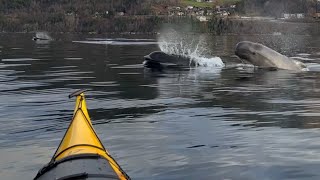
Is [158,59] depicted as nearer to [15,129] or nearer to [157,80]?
[157,80]

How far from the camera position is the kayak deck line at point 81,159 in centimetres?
825

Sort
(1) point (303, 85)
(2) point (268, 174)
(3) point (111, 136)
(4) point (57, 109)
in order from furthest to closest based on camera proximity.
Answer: (1) point (303, 85) < (4) point (57, 109) < (3) point (111, 136) < (2) point (268, 174)

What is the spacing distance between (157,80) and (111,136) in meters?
14.1

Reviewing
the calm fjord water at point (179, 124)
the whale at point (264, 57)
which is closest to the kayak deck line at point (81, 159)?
the calm fjord water at point (179, 124)

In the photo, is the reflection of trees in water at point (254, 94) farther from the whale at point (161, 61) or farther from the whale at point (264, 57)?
the whale at point (161, 61)

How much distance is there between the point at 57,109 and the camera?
63.1 ft

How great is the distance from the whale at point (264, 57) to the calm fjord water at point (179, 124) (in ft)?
17.4

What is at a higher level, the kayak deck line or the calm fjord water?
the kayak deck line

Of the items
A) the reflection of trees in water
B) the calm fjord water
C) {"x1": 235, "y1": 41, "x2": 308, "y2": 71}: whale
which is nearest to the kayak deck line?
the calm fjord water

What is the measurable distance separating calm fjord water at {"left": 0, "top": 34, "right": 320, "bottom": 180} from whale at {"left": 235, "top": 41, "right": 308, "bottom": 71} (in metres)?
5.29

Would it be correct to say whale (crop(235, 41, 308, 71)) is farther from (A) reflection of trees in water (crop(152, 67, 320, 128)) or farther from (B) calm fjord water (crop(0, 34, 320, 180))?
(B) calm fjord water (crop(0, 34, 320, 180))

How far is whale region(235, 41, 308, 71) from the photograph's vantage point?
3522 cm

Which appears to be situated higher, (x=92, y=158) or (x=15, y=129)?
(x=92, y=158)

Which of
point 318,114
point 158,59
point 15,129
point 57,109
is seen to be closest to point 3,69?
point 158,59
